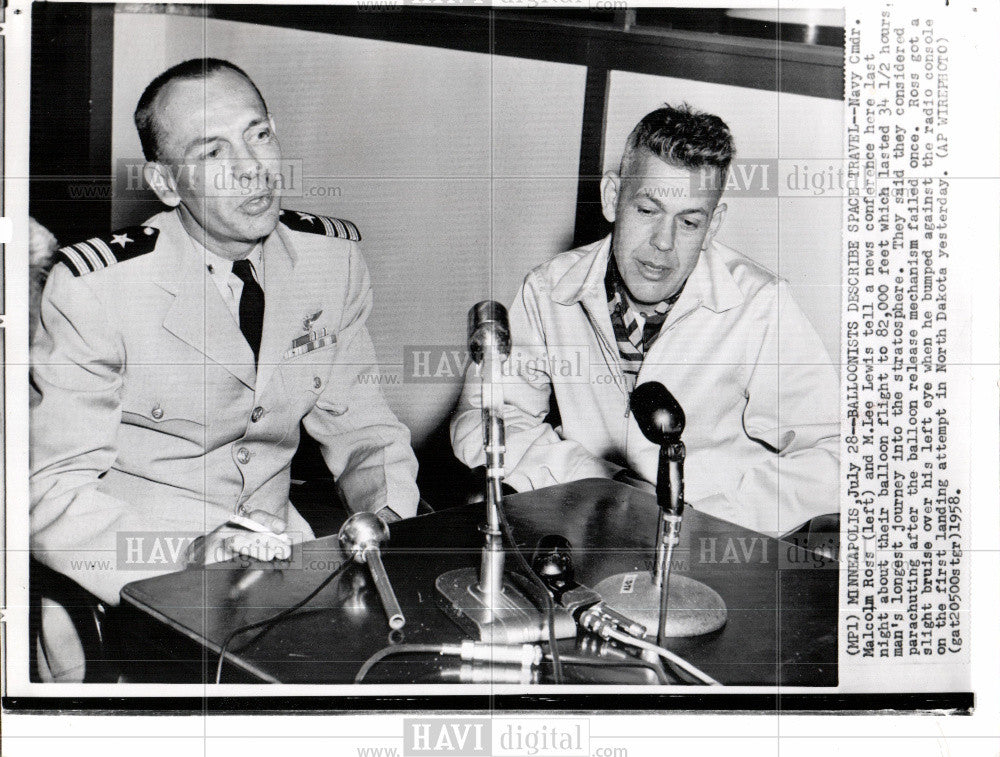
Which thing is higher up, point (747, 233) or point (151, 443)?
point (747, 233)

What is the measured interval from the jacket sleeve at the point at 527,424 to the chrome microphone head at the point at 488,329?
12 millimetres

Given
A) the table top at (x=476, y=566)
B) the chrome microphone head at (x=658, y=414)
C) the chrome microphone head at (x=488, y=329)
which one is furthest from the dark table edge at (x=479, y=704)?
the chrome microphone head at (x=488, y=329)

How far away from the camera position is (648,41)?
1.16m

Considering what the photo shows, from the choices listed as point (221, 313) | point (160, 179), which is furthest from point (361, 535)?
point (160, 179)

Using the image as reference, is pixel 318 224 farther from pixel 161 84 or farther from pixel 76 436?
pixel 76 436

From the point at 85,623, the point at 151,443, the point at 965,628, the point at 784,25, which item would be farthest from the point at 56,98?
the point at 965,628

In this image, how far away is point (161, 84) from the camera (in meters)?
1.15

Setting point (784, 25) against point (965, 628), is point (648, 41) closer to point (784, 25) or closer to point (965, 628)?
point (784, 25)

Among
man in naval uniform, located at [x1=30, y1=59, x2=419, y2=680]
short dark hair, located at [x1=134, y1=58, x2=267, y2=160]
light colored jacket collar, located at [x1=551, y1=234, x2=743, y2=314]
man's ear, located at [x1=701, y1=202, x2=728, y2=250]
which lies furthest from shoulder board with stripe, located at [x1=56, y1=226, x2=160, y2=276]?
man's ear, located at [x1=701, y1=202, x2=728, y2=250]

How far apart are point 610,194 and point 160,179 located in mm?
659

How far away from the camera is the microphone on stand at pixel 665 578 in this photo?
1083 mm

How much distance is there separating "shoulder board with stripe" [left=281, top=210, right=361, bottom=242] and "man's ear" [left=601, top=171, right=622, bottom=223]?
37 cm

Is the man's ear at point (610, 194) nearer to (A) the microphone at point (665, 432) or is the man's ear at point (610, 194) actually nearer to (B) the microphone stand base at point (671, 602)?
(A) the microphone at point (665, 432)

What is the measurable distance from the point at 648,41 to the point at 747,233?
0.32 metres
